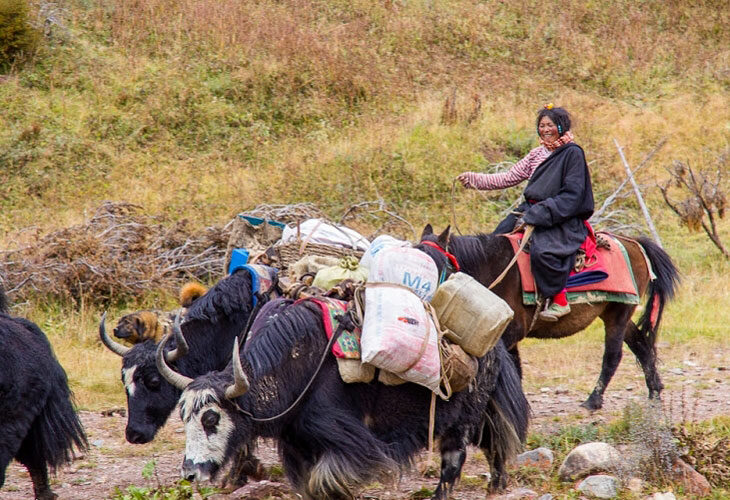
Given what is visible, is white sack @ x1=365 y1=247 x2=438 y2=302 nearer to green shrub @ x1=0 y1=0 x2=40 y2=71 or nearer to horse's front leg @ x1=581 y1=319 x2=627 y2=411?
horse's front leg @ x1=581 y1=319 x2=627 y2=411

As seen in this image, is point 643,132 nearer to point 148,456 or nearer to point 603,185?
point 603,185

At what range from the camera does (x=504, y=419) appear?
4.53 meters

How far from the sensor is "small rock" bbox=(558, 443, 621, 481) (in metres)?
4.57

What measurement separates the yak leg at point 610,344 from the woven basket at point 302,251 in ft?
6.39

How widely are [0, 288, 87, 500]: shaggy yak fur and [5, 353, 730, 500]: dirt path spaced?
403mm

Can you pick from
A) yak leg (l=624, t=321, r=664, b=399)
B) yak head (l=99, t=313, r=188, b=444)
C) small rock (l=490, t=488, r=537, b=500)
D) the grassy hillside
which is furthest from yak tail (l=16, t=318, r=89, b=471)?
yak leg (l=624, t=321, r=664, b=399)

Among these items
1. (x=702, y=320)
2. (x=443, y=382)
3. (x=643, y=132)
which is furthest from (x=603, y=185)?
(x=443, y=382)

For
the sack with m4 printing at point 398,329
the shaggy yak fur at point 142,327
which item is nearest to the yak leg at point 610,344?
the sack with m4 printing at point 398,329

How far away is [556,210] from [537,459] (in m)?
1.50

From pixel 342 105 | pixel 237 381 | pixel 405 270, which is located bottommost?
pixel 237 381

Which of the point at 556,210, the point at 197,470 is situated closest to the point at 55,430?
the point at 197,470

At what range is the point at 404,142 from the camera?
41.7 feet

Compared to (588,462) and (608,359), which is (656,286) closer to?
(608,359)

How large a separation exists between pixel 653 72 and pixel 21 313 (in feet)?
40.9
